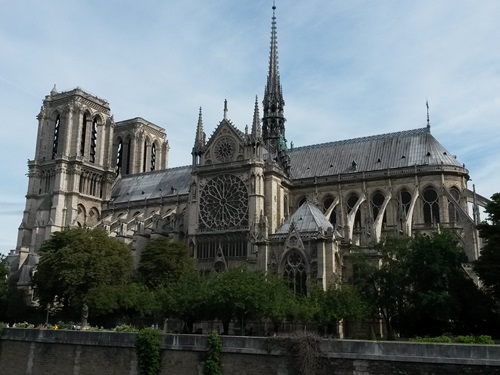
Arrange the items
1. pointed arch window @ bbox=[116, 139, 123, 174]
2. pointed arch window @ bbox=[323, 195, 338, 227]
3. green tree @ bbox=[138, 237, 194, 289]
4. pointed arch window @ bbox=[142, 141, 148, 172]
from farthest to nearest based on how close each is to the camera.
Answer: pointed arch window @ bbox=[116, 139, 123, 174], pointed arch window @ bbox=[142, 141, 148, 172], pointed arch window @ bbox=[323, 195, 338, 227], green tree @ bbox=[138, 237, 194, 289]

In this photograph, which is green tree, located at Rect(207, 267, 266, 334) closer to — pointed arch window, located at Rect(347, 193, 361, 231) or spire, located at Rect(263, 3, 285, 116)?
pointed arch window, located at Rect(347, 193, 361, 231)

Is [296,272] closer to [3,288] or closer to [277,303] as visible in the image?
[277,303]

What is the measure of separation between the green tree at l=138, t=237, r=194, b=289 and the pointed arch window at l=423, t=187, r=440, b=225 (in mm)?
23055

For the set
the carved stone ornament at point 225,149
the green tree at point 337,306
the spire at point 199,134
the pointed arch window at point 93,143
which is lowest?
the green tree at point 337,306

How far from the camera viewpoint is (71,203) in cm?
7194

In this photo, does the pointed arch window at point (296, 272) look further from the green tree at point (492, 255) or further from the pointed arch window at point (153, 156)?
the pointed arch window at point (153, 156)

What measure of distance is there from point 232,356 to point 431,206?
35479 millimetres

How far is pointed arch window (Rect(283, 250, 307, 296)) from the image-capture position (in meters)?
41.9

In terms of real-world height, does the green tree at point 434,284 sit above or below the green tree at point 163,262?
below

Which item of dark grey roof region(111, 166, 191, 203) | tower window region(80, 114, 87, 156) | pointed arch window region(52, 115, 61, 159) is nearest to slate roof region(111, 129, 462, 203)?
dark grey roof region(111, 166, 191, 203)

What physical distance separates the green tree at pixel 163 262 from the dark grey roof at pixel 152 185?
17.0m

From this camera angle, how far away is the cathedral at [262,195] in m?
47.3

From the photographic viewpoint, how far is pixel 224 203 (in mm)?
57969

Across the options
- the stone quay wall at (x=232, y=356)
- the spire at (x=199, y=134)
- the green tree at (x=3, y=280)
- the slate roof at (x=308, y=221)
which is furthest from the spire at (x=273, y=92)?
the stone quay wall at (x=232, y=356)
